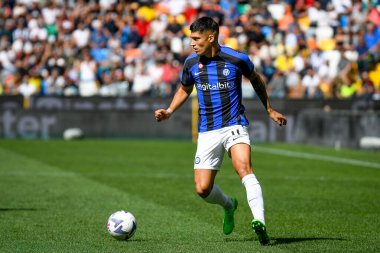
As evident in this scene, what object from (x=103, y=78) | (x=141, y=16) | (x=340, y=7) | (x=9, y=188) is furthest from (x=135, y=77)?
(x=9, y=188)

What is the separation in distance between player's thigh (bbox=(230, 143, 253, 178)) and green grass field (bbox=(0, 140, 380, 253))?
27.7 inches

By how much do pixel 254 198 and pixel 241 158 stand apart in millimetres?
459

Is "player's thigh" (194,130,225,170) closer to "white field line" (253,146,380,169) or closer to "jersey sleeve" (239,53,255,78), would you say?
"jersey sleeve" (239,53,255,78)

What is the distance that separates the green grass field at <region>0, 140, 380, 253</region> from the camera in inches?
347

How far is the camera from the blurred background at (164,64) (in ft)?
85.5

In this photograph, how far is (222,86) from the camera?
8.97 metres

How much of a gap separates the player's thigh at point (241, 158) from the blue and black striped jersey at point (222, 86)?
278 mm

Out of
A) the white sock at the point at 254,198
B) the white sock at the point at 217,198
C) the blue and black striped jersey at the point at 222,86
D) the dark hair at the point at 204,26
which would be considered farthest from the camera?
the white sock at the point at 217,198

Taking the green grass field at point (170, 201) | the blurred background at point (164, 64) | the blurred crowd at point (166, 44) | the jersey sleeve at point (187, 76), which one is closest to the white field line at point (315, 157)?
the green grass field at point (170, 201)

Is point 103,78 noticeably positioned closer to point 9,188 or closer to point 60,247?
point 9,188

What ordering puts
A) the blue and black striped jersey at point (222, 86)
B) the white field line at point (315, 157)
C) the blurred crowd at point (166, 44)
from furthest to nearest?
1. the blurred crowd at point (166, 44)
2. the white field line at point (315, 157)
3. the blue and black striped jersey at point (222, 86)

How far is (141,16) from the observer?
2981 centimetres

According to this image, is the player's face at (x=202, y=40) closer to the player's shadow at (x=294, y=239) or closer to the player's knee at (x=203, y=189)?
the player's knee at (x=203, y=189)

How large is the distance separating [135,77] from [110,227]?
61.4 feet
